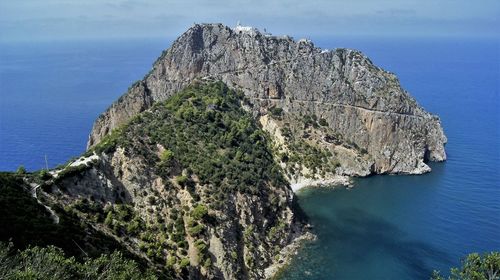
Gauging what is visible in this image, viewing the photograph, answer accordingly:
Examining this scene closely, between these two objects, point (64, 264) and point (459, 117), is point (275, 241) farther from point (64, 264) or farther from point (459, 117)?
point (459, 117)

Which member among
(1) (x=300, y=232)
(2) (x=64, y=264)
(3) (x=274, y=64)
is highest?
(3) (x=274, y=64)

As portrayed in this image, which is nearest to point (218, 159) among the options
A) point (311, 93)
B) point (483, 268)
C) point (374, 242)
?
point (374, 242)

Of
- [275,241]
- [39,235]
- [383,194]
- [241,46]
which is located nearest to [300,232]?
[275,241]

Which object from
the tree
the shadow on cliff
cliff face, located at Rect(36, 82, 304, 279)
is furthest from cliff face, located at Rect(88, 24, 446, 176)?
the tree

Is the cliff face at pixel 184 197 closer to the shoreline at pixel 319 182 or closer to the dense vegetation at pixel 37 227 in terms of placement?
the dense vegetation at pixel 37 227

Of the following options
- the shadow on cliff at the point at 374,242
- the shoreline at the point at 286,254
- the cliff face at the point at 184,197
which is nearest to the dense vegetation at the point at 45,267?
the cliff face at the point at 184,197

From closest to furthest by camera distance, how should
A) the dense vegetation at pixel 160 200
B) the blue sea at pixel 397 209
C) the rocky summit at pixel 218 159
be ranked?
1. the dense vegetation at pixel 160 200
2. the rocky summit at pixel 218 159
3. the blue sea at pixel 397 209
